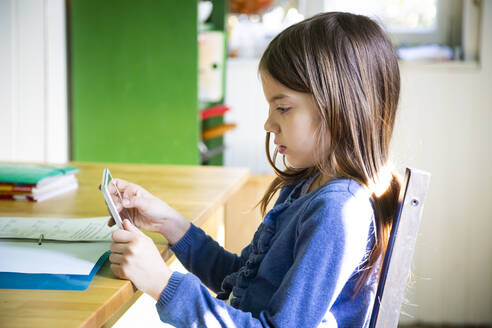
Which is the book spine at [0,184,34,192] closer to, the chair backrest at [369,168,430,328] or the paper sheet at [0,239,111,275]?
the paper sheet at [0,239,111,275]

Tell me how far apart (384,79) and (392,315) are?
0.33m

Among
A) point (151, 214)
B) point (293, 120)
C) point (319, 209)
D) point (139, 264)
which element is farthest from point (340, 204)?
point (151, 214)

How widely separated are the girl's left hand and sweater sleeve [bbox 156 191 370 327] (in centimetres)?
2

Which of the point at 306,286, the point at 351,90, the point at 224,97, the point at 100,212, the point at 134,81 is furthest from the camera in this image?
the point at 224,97

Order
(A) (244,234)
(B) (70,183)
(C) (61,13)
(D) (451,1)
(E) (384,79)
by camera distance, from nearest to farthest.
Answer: (E) (384,79)
(B) (70,183)
(A) (244,234)
(C) (61,13)
(D) (451,1)

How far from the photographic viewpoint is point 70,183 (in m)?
1.31

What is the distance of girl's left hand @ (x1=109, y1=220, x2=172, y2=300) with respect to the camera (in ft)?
2.37

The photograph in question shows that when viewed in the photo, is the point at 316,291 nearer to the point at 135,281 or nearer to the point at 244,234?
the point at 135,281

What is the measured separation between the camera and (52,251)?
0.81 m

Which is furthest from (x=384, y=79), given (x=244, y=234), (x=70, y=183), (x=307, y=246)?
(x=244, y=234)

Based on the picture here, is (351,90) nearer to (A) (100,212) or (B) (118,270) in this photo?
(B) (118,270)

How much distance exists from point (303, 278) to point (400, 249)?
0.42 ft

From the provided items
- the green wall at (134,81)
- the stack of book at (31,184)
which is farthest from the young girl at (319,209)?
the green wall at (134,81)

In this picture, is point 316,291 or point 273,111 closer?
point 316,291
